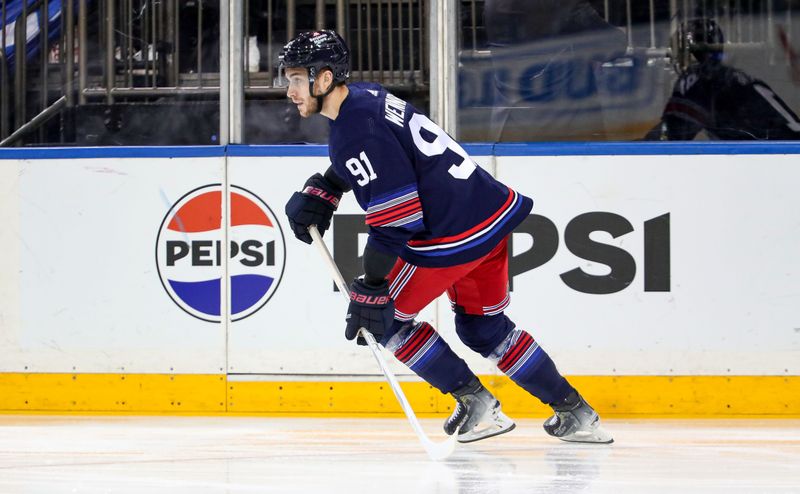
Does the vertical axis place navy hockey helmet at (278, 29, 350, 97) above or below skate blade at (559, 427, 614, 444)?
above

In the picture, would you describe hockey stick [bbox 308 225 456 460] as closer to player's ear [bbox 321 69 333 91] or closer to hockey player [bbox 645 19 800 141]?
player's ear [bbox 321 69 333 91]

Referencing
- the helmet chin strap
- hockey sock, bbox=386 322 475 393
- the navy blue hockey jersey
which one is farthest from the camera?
hockey sock, bbox=386 322 475 393

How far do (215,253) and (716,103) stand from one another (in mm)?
1827

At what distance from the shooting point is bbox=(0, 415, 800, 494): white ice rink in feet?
9.10

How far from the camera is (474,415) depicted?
3434 millimetres

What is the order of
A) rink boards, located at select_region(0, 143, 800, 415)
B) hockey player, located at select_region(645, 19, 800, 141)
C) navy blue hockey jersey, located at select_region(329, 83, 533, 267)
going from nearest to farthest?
navy blue hockey jersey, located at select_region(329, 83, 533, 267) < rink boards, located at select_region(0, 143, 800, 415) < hockey player, located at select_region(645, 19, 800, 141)

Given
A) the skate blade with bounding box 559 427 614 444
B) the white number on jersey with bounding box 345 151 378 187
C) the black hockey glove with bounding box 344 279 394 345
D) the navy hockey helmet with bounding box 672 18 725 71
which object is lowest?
the skate blade with bounding box 559 427 614 444

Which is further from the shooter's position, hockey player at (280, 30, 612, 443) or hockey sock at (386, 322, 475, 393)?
hockey sock at (386, 322, 475, 393)

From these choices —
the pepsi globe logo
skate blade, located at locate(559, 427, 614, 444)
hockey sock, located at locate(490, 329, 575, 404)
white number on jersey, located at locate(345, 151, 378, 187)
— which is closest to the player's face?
white number on jersey, located at locate(345, 151, 378, 187)

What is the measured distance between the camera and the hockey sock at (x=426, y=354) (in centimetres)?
334

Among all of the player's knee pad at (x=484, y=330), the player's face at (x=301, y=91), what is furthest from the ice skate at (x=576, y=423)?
the player's face at (x=301, y=91)

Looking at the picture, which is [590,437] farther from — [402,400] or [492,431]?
[402,400]

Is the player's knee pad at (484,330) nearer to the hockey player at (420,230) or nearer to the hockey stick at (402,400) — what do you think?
the hockey player at (420,230)

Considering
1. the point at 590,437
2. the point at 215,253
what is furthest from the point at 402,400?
the point at 215,253
